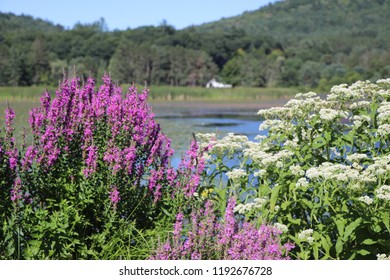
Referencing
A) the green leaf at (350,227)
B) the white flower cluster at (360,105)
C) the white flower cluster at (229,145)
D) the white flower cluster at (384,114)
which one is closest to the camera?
the green leaf at (350,227)

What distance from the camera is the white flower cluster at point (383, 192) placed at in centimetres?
475

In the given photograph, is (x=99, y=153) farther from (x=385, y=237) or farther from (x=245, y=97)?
(x=245, y=97)

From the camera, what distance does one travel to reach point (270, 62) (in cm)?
12962

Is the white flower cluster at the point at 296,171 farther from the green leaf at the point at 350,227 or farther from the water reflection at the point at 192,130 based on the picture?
the water reflection at the point at 192,130

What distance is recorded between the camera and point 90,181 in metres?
5.42

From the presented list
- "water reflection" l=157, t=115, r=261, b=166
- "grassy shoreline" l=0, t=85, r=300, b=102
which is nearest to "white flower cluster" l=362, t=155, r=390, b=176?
"water reflection" l=157, t=115, r=261, b=166

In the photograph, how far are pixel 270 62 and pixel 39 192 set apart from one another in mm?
126798

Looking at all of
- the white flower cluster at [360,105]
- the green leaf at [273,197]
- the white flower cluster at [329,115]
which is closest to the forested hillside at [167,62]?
the white flower cluster at [360,105]

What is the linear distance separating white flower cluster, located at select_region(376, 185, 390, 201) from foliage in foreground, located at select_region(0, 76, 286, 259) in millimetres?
1002

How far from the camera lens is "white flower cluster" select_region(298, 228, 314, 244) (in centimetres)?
509

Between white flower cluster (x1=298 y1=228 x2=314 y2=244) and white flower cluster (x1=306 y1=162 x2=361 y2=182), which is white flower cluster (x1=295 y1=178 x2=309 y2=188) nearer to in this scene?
white flower cluster (x1=306 y1=162 x2=361 y2=182)

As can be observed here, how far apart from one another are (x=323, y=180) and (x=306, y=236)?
551 millimetres

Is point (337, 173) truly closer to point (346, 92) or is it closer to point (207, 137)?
point (346, 92)

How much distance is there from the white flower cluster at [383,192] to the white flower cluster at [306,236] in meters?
0.69
